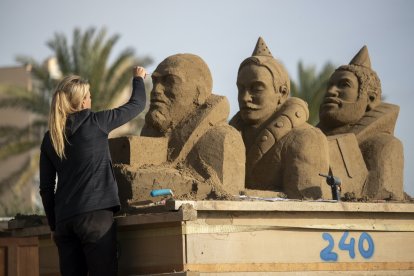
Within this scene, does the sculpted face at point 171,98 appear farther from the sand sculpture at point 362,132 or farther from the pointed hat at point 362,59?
the pointed hat at point 362,59

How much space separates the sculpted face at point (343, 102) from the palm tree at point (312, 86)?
8228 mm

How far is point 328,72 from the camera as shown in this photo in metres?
19.9

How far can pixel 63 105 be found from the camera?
6512 mm

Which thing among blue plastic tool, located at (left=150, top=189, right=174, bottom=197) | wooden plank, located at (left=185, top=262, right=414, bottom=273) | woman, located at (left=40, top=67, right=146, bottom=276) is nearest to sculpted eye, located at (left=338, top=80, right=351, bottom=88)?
wooden plank, located at (left=185, top=262, right=414, bottom=273)

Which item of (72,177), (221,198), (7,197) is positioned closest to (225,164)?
(221,198)

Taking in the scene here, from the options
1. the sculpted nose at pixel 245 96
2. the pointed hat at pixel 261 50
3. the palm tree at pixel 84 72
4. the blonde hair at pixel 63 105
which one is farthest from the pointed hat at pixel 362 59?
the palm tree at pixel 84 72

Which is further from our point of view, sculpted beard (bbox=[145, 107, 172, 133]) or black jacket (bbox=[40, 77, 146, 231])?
sculpted beard (bbox=[145, 107, 172, 133])

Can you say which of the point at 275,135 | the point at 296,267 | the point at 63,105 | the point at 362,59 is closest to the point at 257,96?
the point at 275,135

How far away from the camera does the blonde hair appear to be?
6.43 meters

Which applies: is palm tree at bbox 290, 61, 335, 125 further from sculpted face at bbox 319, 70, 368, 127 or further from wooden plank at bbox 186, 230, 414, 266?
wooden plank at bbox 186, 230, 414, 266

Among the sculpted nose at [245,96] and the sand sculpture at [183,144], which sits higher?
the sculpted nose at [245,96]

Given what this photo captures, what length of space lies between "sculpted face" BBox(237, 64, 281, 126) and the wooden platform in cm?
237

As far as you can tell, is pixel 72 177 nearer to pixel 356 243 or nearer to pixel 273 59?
pixel 356 243

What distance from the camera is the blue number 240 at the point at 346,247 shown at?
23.4 ft
